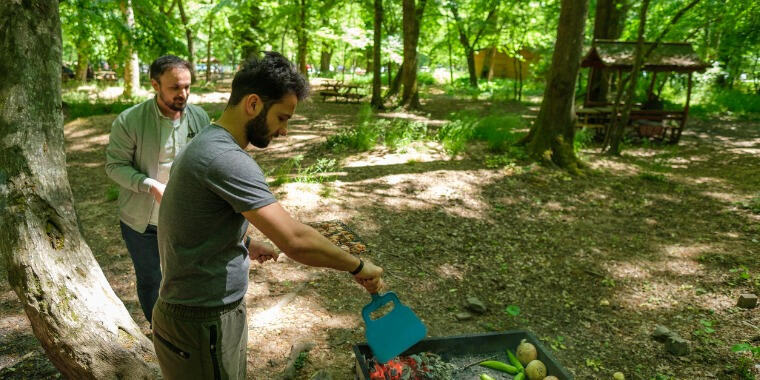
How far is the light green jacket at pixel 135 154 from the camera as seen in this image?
2.73m

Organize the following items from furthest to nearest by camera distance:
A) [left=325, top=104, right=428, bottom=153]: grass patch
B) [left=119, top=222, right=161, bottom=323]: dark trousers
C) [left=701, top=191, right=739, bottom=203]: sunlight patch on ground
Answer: [left=325, top=104, right=428, bottom=153]: grass patch < [left=701, top=191, right=739, bottom=203]: sunlight patch on ground < [left=119, top=222, right=161, bottom=323]: dark trousers

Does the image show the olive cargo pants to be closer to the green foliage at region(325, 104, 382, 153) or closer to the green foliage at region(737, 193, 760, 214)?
the green foliage at region(325, 104, 382, 153)

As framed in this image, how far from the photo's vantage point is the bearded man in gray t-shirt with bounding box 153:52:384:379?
1.53 m

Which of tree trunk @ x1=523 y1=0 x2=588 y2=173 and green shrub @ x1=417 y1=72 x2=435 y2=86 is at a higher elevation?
green shrub @ x1=417 y1=72 x2=435 y2=86

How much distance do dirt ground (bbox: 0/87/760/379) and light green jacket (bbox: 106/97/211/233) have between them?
1140 millimetres

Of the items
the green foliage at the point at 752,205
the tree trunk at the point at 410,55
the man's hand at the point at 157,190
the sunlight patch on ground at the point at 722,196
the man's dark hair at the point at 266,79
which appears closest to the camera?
the man's dark hair at the point at 266,79

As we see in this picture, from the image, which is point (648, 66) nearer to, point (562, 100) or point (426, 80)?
point (562, 100)

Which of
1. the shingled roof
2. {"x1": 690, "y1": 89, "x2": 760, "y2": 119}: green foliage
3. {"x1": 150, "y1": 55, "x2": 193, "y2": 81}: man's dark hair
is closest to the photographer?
{"x1": 150, "y1": 55, "x2": 193, "y2": 81}: man's dark hair

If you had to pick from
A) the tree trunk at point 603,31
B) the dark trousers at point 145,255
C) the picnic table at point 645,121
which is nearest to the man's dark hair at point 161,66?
the dark trousers at point 145,255

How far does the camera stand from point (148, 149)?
2.78 meters

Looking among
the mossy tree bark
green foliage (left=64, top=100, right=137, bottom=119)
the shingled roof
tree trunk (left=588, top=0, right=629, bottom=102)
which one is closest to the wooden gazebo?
the shingled roof

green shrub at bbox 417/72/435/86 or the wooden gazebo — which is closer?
the wooden gazebo

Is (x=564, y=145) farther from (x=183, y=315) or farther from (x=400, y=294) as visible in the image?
(x=183, y=315)

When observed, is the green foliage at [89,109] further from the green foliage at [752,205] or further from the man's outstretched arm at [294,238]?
the green foliage at [752,205]
